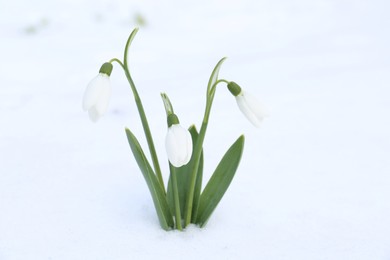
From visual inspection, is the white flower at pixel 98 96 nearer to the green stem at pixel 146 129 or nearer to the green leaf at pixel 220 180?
the green stem at pixel 146 129

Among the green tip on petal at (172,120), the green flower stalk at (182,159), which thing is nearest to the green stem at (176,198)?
the green flower stalk at (182,159)

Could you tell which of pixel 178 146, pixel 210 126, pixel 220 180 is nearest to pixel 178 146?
pixel 178 146

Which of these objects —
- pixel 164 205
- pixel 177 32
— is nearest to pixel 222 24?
pixel 177 32

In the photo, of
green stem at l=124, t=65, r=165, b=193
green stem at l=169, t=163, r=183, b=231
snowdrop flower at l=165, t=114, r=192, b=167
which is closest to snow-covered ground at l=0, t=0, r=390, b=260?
green stem at l=169, t=163, r=183, b=231

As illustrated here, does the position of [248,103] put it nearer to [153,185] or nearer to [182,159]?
[182,159]

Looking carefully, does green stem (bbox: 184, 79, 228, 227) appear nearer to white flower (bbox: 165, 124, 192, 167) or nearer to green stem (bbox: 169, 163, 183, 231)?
green stem (bbox: 169, 163, 183, 231)
